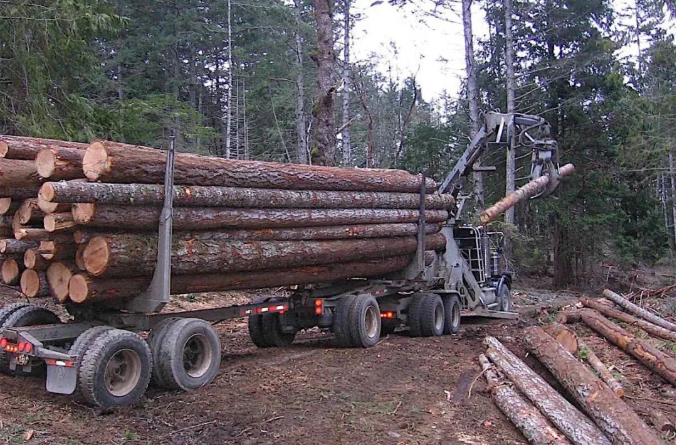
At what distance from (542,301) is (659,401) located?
13239 mm

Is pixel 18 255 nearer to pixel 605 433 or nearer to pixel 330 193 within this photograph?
→ pixel 330 193

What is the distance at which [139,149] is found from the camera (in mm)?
7668

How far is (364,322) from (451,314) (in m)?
3.31

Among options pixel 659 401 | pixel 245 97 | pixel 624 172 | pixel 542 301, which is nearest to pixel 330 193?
pixel 659 401

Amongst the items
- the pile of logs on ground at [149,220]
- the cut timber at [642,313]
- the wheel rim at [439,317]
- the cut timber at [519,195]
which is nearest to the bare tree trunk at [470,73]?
the cut timber at [519,195]

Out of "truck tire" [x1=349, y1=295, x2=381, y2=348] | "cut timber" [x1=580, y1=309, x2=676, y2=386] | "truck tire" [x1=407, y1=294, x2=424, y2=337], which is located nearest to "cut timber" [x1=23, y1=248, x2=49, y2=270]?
"truck tire" [x1=349, y1=295, x2=381, y2=348]

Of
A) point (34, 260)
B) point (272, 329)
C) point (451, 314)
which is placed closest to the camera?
point (34, 260)

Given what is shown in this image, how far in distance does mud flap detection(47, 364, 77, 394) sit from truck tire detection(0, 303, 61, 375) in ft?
2.34

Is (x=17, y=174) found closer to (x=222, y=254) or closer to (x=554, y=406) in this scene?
(x=222, y=254)

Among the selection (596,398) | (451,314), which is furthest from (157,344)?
(451,314)

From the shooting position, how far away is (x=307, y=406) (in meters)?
7.29

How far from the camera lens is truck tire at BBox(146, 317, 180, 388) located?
7.59m

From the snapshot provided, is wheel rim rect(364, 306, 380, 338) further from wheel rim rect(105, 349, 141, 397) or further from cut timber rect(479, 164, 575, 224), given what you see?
wheel rim rect(105, 349, 141, 397)

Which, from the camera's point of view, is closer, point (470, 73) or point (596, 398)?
point (596, 398)
